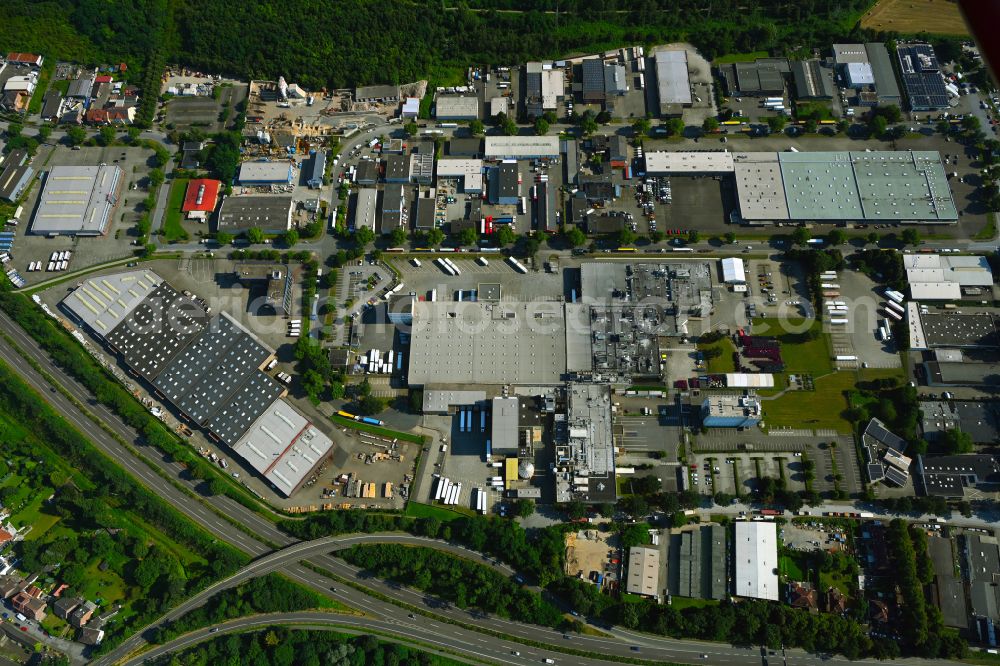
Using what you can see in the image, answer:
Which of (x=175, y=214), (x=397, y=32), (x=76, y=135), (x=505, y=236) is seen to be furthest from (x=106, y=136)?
(x=505, y=236)

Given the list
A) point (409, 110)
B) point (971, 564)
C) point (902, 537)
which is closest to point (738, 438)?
point (902, 537)

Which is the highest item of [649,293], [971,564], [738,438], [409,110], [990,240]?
[409,110]

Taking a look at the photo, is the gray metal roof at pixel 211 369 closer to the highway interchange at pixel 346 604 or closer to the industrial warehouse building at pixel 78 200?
the highway interchange at pixel 346 604

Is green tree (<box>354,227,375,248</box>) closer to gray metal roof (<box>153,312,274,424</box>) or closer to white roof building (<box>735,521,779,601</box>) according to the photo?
gray metal roof (<box>153,312,274,424</box>)

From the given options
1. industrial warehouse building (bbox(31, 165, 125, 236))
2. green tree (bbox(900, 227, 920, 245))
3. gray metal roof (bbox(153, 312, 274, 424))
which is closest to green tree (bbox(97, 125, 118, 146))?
industrial warehouse building (bbox(31, 165, 125, 236))

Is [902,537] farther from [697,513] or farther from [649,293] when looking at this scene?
[649,293]

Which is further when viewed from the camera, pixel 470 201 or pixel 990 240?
pixel 470 201
